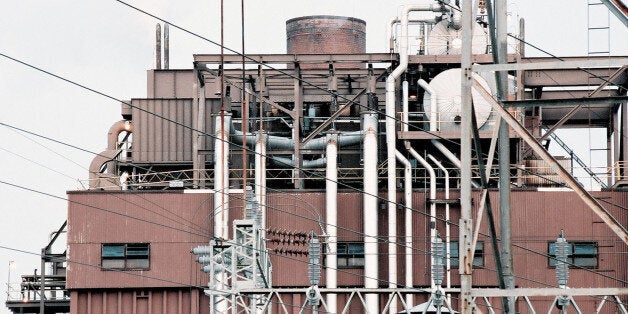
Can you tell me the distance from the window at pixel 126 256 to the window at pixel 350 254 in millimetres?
6471

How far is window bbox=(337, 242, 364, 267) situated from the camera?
52.4m

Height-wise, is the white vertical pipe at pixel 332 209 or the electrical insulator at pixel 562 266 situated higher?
the white vertical pipe at pixel 332 209

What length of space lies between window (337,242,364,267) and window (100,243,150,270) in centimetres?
647

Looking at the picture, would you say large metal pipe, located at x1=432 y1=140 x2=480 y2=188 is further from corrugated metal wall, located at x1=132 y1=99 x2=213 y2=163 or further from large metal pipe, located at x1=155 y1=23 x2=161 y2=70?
large metal pipe, located at x1=155 y1=23 x2=161 y2=70

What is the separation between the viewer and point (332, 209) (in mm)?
51438

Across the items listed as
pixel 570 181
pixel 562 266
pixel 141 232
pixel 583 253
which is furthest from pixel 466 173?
pixel 141 232

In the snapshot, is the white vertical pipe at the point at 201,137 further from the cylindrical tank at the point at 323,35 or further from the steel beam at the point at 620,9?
the steel beam at the point at 620,9

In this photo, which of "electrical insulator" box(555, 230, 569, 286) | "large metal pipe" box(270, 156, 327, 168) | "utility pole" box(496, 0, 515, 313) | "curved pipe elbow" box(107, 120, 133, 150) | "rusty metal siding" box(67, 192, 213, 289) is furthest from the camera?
"curved pipe elbow" box(107, 120, 133, 150)

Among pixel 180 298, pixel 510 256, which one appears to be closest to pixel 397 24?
pixel 180 298

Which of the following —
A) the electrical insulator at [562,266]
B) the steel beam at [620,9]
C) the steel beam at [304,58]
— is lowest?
the electrical insulator at [562,266]

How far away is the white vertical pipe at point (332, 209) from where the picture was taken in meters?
50.9

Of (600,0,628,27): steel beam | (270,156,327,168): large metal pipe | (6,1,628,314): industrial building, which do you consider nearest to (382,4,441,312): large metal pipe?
(6,1,628,314): industrial building

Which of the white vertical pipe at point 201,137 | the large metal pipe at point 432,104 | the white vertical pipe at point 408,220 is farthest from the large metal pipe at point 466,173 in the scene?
the white vertical pipe at point 201,137

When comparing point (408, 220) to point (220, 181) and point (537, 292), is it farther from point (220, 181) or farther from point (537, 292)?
point (537, 292)
